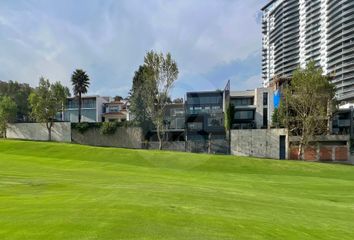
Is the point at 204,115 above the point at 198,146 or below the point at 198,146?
above

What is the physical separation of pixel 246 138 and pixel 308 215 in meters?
50.3

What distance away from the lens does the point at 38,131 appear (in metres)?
75.6

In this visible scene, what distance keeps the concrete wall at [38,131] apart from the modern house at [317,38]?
199 ft

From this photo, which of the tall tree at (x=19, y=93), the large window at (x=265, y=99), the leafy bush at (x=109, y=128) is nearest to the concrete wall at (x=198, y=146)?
the leafy bush at (x=109, y=128)

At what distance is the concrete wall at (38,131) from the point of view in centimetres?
7481

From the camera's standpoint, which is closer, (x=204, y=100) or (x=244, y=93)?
(x=204, y=100)

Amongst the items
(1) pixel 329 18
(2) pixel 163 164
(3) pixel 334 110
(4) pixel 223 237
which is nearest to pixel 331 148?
(3) pixel 334 110

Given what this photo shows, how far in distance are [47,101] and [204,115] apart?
32.8 meters

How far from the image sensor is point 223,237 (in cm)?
852

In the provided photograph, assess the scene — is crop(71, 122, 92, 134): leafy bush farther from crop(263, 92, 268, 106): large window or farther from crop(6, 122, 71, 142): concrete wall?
crop(263, 92, 268, 106): large window

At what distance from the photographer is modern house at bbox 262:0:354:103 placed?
442 ft

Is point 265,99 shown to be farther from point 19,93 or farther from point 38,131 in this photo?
point 19,93

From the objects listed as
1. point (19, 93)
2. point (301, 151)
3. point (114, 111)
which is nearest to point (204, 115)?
point (301, 151)

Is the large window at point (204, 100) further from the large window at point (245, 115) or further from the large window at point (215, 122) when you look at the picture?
the large window at point (245, 115)
